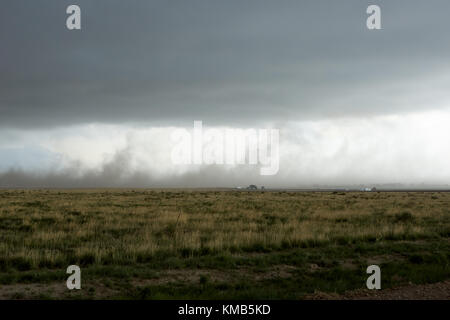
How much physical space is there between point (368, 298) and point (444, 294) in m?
1.91

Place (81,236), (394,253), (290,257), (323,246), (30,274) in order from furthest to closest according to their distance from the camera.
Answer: (81,236) → (323,246) → (394,253) → (290,257) → (30,274)

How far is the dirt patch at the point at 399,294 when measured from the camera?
30.2 feet

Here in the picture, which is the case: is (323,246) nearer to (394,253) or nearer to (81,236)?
(394,253)

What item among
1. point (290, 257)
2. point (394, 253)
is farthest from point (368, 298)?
point (394, 253)

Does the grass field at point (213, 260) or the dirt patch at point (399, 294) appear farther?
the grass field at point (213, 260)

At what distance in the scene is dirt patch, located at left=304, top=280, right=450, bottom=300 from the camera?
9.21 metres

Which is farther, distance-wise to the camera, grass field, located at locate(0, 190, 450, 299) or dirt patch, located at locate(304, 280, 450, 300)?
grass field, located at locate(0, 190, 450, 299)

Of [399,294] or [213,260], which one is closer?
[399,294]

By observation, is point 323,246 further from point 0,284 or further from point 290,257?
point 0,284

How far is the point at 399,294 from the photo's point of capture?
9.57 metres

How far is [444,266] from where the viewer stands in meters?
12.9
